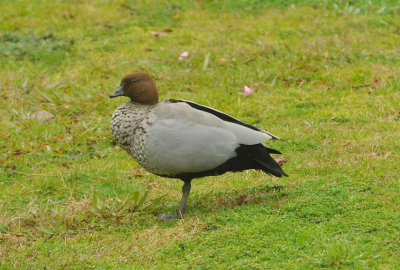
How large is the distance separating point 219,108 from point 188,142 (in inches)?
106

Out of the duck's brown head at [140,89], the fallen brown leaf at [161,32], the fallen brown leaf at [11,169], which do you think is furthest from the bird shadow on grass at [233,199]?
the fallen brown leaf at [161,32]

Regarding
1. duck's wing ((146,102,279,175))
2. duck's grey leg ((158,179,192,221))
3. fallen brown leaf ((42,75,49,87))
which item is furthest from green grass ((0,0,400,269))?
duck's wing ((146,102,279,175))

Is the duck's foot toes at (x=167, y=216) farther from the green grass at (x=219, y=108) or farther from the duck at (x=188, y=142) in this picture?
the green grass at (x=219, y=108)

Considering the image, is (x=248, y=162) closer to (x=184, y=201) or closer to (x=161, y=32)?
(x=184, y=201)

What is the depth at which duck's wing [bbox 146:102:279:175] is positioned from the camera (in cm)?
430

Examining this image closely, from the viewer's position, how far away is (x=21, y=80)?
7.75m

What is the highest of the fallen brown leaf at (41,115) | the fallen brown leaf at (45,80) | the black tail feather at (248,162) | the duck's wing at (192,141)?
the duck's wing at (192,141)

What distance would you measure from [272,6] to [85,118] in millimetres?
4646

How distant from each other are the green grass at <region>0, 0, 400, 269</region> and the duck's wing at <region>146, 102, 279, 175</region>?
357 millimetres

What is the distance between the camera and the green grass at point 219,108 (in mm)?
3821

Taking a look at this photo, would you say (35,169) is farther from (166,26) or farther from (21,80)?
(166,26)

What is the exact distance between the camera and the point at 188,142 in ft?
14.1

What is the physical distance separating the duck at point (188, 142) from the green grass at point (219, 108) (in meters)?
0.29

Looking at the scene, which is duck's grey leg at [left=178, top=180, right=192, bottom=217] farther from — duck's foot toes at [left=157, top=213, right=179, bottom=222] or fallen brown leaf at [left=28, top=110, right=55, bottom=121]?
fallen brown leaf at [left=28, top=110, right=55, bottom=121]
